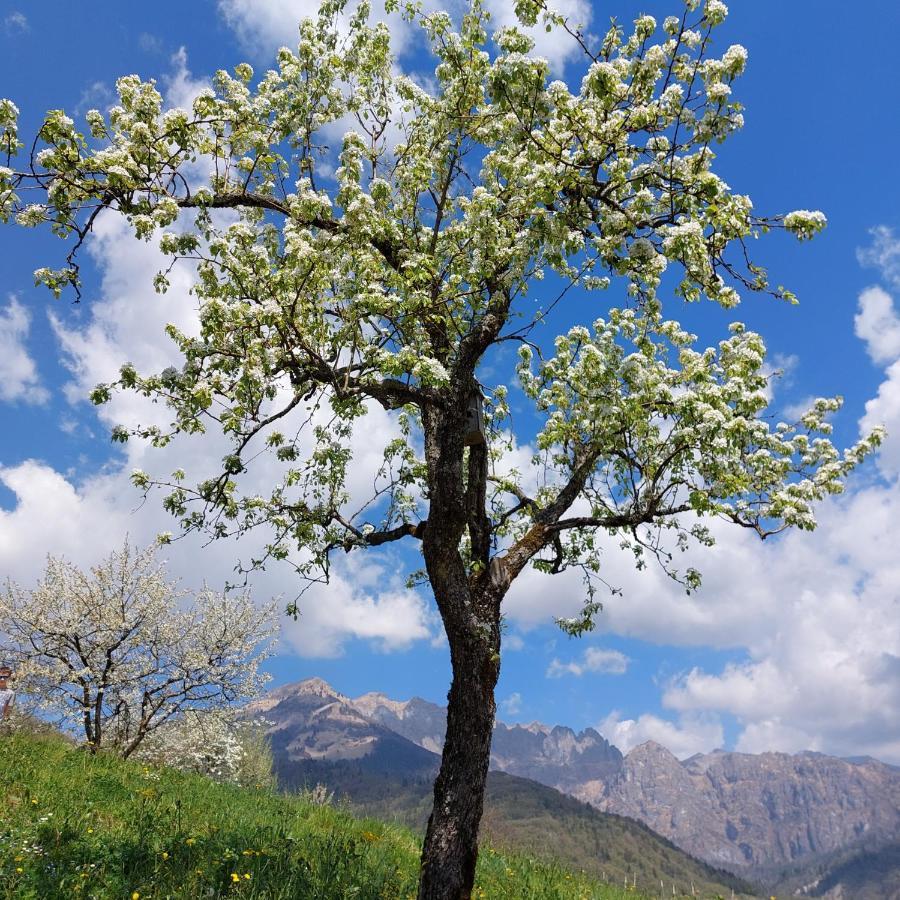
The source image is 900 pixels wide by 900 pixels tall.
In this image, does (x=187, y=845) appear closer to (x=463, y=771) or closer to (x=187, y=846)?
(x=187, y=846)

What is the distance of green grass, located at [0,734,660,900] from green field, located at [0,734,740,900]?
0.03m

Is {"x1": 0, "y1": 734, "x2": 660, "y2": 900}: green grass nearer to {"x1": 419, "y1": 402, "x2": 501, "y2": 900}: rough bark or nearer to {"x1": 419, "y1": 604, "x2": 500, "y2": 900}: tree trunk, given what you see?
{"x1": 419, "y1": 604, "x2": 500, "y2": 900}: tree trunk

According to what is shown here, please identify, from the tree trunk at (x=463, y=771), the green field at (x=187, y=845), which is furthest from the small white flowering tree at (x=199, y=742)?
the tree trunk at (x=463, y=771)

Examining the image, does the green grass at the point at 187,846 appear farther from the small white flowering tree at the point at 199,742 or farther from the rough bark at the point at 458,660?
the small white flowering tree at the point at 199,742

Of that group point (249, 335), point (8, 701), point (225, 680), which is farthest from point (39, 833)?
point (8, 701)

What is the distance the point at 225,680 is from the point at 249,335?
107ft

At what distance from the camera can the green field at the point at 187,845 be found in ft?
29.7

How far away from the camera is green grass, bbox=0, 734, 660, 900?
9039mm

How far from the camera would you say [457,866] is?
35.3ft

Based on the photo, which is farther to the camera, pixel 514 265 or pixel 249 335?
pixel 514 265

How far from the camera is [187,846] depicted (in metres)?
10.7

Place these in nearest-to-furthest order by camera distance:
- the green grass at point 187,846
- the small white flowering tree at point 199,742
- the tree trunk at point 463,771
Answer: the green grass at point 187,846
the tree trunk at point 463,771
the small white flowering tree at point 199,742

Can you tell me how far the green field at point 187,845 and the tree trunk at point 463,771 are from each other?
41.9 inches

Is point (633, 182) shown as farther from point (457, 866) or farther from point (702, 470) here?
point (457, 866)
